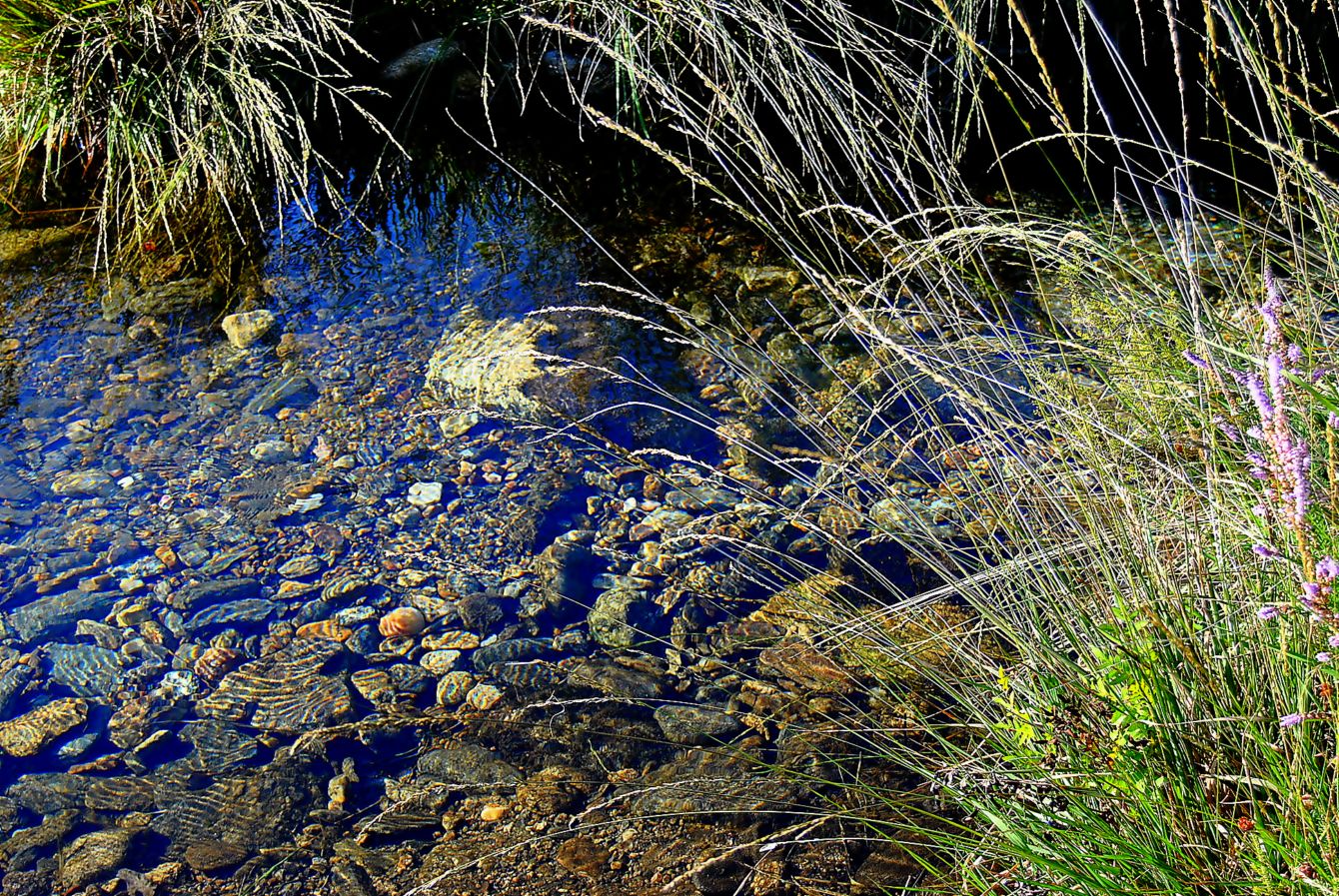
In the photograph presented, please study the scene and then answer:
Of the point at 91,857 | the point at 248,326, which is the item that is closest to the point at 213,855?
the point at 91,857

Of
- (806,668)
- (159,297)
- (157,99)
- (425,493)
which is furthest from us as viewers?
(157,99)

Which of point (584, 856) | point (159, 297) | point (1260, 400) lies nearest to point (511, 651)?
point (584, 856)

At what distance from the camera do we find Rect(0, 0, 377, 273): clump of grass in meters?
3.91

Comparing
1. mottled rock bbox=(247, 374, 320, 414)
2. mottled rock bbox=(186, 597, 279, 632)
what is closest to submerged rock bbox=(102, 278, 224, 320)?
mottled rock bbox=(247, 374, 320, 414)

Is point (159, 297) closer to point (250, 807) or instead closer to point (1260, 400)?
point (250, 807)

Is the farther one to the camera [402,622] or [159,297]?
[159,297]

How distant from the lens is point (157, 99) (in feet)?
13.2

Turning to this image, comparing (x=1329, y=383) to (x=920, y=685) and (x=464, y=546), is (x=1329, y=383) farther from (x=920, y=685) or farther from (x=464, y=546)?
(x=464, y=546)

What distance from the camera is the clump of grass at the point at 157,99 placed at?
391 centimetres

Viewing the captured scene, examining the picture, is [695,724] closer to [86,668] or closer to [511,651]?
[511,651]

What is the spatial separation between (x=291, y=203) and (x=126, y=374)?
131 centimetres

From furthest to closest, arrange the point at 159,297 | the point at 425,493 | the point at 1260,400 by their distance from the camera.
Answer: the point at 159,297 → the point at 425,493 → the point at 1260,400

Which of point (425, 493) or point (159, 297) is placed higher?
point (159, 297)

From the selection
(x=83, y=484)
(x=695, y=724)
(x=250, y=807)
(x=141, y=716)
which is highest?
(x=83, y=484)
